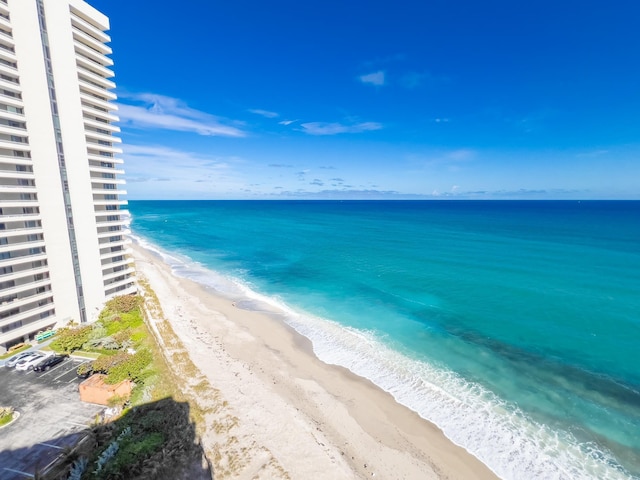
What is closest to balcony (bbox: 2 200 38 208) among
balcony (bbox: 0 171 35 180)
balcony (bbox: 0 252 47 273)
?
balcony (bbox: 0 171 35 180)

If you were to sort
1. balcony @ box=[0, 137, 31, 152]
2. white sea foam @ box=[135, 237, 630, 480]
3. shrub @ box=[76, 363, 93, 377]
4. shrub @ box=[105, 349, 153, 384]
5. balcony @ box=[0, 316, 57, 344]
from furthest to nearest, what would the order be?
1. balcony @ box=[0, 316, 57, 344]
2. balcony @ box=[0, 137, 31, 152]
3. shrub @ box=[76, 363, 93, 377]
4. shrub @ box=[105, 349, 153, 384]
5. white sea foam @ box=[135, 237, 630, 480]

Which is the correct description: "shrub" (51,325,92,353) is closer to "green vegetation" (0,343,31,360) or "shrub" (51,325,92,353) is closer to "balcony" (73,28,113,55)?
"green vegetation" (0,343,31,360)

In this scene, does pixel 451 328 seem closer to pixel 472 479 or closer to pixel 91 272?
pixel 472 479

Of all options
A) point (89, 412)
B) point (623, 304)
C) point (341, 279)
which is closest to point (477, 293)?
point (623, 304)

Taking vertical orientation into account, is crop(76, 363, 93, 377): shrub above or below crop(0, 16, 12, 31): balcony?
below

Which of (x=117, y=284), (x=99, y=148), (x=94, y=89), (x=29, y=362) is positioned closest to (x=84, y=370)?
(x=29, y=362)

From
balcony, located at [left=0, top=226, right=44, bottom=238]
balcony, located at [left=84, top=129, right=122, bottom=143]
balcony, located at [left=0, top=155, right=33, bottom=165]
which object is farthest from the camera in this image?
balcony, located at [left=84, top=129, right=122, bottom=143]

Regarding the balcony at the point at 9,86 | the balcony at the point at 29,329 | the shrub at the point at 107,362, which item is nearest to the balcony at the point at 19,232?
the balcony at the point at 29,329
